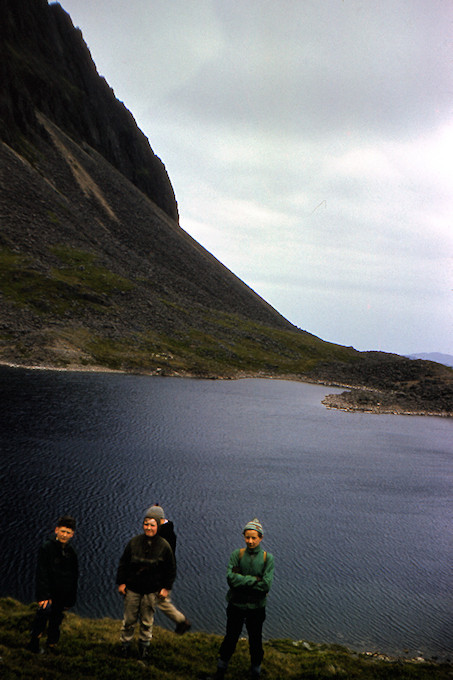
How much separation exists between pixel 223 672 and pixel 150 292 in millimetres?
125524

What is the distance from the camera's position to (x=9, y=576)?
1808 centimetres

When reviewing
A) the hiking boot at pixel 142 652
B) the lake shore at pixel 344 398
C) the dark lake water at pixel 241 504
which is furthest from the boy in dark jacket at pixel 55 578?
the lake shore at pixel 344 398

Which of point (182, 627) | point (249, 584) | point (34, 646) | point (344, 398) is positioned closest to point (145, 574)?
point (182, 627)

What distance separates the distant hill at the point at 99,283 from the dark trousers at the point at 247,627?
234 feet

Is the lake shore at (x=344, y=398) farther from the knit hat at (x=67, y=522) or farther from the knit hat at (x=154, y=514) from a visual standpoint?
the knit hat at (x=154, y=514)

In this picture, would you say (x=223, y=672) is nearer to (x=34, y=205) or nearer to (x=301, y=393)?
(x=301, y=393)

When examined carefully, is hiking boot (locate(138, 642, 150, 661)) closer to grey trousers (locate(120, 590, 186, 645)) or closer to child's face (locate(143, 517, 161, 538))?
grey trousers (locate(120, 590, 186, 645))

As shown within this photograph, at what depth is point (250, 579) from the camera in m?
10.9

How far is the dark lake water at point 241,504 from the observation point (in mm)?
19203

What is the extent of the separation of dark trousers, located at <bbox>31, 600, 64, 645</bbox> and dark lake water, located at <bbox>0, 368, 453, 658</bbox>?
5.76 m

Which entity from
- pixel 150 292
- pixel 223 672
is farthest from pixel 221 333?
pixel 223 672

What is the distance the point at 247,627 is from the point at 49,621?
5.17 meters

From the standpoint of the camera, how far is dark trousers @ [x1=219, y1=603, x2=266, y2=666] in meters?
11.2

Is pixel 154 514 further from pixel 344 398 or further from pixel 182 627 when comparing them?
pixel 344 398
